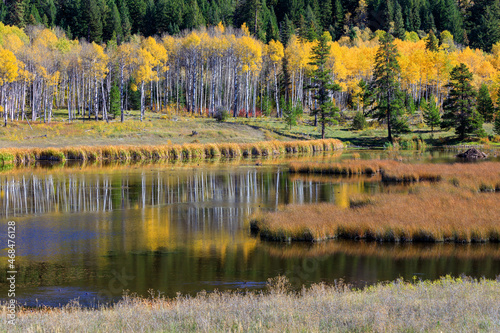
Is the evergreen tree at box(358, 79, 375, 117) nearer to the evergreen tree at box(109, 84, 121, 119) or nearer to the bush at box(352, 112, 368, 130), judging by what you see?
the bush at box(352, 112, 368, 130)

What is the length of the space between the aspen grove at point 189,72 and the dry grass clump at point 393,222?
60.4m

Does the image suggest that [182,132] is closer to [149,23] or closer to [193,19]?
[193,19]

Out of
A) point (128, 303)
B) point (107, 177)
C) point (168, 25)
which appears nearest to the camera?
point (128, 303)

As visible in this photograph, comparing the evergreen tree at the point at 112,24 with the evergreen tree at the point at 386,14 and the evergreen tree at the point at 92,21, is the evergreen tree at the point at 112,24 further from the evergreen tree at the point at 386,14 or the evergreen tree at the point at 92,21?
the evergreen tree at the point at 386,14

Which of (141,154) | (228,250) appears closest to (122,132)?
(141,154)

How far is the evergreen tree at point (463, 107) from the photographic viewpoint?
237 ft

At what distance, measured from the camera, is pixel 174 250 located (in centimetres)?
1909

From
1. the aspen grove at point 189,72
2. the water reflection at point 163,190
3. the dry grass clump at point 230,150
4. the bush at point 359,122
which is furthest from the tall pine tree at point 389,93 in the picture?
the water reflection at point 163,190

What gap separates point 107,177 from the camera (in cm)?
4156

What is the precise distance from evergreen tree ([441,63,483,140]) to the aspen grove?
19.8 meters

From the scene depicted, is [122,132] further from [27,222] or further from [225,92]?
[27,222]

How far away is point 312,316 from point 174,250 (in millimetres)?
10459

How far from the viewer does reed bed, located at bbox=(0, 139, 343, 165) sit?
184 feet

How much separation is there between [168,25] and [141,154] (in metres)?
79.7
